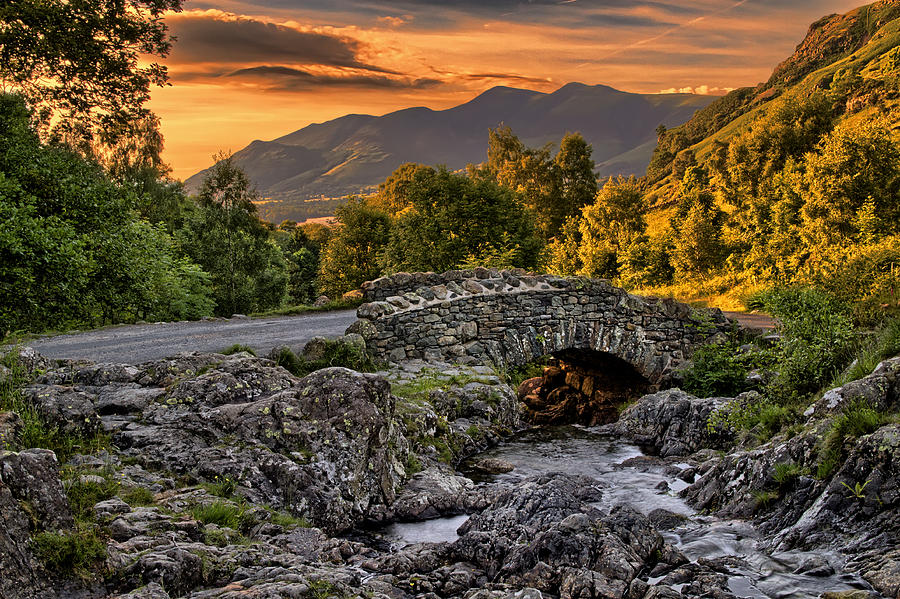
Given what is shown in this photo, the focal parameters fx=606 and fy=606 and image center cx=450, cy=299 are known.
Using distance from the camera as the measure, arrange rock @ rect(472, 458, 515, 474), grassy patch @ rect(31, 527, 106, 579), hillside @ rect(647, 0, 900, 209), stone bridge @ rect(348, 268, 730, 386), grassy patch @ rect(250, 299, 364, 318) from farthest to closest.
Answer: hillside @ rect(647, 0, 900, 209) → grassy patch @ rect(250, 299, 364, 318) → stone bridge @ rect(348, 268, 730, 386) → rock @ rect(472, 458, 515, 474) → grassy patch @ rect(31, 527, 106, 579)

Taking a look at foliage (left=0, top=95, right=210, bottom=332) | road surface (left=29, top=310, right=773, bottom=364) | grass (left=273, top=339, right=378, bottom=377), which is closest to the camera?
grass (left=273, top=339, right=378, bottom=377)

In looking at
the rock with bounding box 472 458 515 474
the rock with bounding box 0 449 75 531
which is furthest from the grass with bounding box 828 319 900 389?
Result: the rock with bounding box 0 449 75 531

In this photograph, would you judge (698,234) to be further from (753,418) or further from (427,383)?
(753,418)

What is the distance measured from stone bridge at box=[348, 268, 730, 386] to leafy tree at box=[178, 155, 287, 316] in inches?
609

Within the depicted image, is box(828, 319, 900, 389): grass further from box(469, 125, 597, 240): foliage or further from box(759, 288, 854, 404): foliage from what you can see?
box(469, 125, 597, 240): foliage

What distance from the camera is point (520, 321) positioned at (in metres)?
15.2

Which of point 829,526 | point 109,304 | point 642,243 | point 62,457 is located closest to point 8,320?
point 109,304

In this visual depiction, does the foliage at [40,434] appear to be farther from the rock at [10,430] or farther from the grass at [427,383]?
the grass at [427,383]

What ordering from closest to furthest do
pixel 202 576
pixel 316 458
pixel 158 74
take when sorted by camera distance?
1. pixel 202 576
2. pixel 316 458
3. pixel 158 74

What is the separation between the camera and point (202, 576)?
4.77m

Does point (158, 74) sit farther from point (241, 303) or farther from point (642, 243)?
point (642, 243)

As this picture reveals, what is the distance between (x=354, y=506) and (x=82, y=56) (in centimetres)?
1594

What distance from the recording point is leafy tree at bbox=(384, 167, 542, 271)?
2822cm

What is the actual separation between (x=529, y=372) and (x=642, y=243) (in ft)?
68.1
